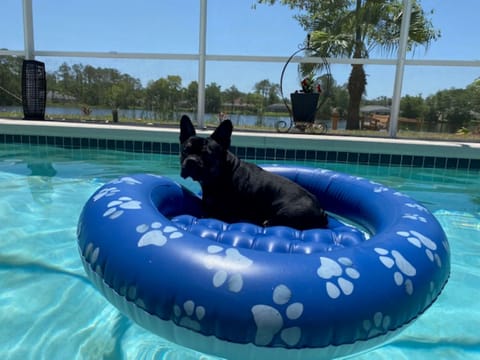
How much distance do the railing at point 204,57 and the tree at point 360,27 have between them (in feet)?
15.4

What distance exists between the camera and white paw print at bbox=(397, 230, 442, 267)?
1.58 m

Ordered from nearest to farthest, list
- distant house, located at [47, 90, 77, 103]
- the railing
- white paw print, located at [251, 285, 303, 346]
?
1. white paw print, located at [251, 285, 303, 346]
2. the railing
3. distant house, located at [47, 90, 77, 103]

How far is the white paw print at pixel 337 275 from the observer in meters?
1.27

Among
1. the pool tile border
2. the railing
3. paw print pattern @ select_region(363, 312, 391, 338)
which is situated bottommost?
the pool tile border

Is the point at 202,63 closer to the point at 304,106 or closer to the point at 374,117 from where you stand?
the point at 304,106

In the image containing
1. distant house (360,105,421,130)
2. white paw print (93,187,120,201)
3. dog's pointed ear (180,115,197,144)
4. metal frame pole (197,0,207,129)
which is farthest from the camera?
distant house (360,105,421,130)

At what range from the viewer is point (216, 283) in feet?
4.18

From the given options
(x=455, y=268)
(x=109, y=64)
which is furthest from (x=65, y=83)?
(x=455, y=268)

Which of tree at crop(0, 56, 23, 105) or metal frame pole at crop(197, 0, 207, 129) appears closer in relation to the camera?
metal frame pole at crop(197, 0, 207, 129)

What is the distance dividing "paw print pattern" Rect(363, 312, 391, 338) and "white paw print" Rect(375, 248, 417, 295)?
13cm

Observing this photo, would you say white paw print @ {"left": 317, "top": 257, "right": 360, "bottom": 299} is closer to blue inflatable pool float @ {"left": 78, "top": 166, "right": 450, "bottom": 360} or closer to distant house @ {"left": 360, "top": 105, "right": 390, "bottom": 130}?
blue inflatable pool float @ {"left": 78, "top": 166, "right": 450, "bottom": 360}

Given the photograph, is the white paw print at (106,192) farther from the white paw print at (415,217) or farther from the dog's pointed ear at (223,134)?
the white paw print at (415,217)

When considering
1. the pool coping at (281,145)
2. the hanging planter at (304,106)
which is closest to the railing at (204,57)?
the hanging planter at (304,106)

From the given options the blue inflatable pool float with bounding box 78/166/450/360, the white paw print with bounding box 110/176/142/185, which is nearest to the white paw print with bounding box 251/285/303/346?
the blue inflatable pool float with bounding box 78/166/450/360
